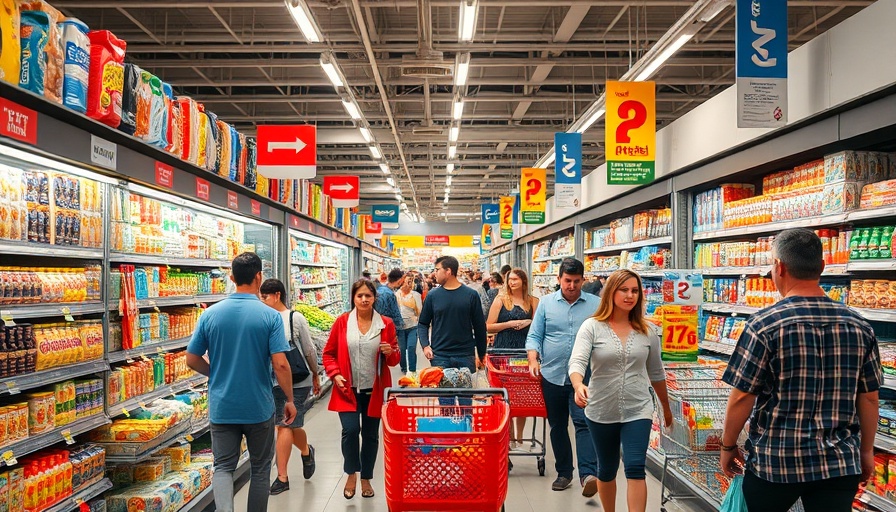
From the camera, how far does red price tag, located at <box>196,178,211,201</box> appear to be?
5234mm

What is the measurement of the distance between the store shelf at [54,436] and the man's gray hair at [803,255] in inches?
140

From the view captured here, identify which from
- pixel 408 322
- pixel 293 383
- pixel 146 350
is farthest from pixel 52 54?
pixel 408 322

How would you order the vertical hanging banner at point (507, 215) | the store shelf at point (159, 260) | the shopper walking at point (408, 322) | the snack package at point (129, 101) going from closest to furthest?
the snack package at point (129, 101)
the store shelf at point (159, 260)
the shopper walking at point (408, 322)
the vertical hanging banner at point (507, 215)

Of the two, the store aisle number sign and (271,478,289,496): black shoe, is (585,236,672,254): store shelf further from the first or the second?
the store aisle number sign

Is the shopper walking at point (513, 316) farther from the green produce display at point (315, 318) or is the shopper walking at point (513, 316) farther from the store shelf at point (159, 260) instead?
the green produce display at point (315, 318)

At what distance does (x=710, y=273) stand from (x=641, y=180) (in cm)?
152

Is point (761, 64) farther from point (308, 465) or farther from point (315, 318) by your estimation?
point (315, 318)

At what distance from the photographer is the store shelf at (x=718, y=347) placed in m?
5.74

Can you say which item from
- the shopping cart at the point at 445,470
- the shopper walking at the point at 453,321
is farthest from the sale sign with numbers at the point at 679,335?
the shopping cart at the point at 445,470

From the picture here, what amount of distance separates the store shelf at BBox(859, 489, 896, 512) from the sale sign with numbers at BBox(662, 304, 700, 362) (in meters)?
1.58

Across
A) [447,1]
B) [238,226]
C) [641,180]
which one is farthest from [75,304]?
[447,1]

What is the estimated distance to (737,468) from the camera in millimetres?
3172

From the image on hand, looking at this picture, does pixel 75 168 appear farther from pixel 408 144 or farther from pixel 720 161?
pixel 408 144

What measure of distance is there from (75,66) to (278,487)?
3496 mm
